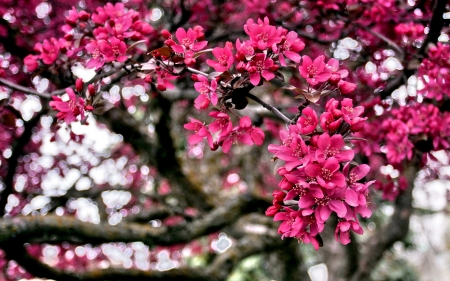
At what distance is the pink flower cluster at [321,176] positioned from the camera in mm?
1064

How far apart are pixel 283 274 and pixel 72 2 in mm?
3785

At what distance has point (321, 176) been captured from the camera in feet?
3.49

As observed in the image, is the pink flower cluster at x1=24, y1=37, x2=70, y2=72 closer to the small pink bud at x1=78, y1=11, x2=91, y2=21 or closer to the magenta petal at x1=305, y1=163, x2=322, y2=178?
the small pink bud at x1=78, y1=11, x2=91, y2=21

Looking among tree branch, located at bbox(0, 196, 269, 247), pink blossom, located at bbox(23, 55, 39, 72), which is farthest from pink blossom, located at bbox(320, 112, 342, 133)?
tree branch, located at bbox(0, 196, 269, 247)

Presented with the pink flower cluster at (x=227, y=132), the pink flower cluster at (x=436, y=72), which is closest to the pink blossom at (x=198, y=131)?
the pink flower cluster at (x=227, y=132)

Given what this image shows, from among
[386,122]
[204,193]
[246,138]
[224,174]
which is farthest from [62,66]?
[224,174]

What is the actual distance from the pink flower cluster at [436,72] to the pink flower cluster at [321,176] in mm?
1093

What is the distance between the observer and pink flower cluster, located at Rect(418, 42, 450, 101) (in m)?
1.99

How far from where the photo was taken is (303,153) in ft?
3.61

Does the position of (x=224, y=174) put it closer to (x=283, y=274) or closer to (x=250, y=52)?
(x=283, y=274)

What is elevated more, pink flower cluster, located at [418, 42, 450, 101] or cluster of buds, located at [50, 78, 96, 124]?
cluster of buds, located at [50, 78, 96, 124]

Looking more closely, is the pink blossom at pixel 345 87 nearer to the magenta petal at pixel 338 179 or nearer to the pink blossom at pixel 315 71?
the pink blossom at pixel 315 71

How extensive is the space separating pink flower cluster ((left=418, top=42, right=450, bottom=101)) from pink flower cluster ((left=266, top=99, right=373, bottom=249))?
1093mm

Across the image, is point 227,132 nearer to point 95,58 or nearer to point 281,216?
point 281,216
